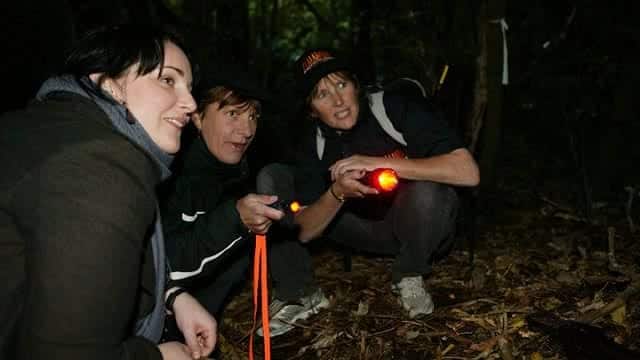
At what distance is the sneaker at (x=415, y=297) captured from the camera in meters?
4.24

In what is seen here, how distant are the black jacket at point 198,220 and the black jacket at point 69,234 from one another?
1.65 m

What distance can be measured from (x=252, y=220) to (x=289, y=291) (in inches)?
55.4

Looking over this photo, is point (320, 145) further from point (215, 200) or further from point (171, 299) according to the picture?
point (171, 299)

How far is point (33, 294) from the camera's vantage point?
5.47ft

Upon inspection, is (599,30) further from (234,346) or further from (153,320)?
(153,320)

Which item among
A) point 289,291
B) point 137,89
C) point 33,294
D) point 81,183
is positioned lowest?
point 289,291

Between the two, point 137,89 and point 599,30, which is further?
point 599,30

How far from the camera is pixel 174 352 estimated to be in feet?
7.29

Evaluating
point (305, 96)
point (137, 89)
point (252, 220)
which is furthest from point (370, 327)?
point (137, 89)

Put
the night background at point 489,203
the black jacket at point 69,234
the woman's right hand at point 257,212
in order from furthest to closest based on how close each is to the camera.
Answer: the night background at point 489,203 < the woman's right hand at point 257,212 < the black jacket at point 69,234

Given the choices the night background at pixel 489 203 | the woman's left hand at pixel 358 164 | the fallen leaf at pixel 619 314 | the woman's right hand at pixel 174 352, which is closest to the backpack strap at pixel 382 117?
the night background at pixel 489 203

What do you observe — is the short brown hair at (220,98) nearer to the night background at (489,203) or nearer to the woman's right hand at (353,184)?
the night background at (489,203)

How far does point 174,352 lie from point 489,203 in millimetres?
5588

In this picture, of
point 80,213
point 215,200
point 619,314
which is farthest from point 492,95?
point 80,213
